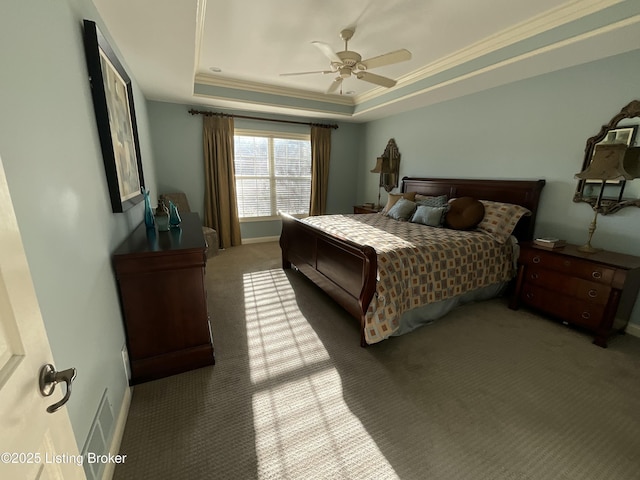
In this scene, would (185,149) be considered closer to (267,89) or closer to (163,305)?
(267,89)

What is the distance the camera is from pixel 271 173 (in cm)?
515

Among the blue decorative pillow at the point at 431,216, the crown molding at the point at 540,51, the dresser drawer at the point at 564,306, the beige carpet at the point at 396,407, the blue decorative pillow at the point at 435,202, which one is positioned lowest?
the beige carpet at the point at 396,407

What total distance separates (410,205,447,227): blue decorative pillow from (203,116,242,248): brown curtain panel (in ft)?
10.1

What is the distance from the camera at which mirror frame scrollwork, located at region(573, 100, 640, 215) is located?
7.73ft

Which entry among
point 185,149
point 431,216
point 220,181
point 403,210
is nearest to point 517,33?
point 431,216

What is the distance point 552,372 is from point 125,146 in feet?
11.4

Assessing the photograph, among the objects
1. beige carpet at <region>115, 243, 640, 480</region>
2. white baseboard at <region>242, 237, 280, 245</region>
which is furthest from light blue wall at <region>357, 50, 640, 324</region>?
white baseboard at <region>242, 237, 280, 245</region>

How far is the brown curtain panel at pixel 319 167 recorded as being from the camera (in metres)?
5.31

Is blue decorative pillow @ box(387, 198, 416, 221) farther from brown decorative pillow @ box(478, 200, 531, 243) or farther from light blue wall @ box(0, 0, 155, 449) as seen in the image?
light blue wall @ box(0, 0, 155, 449)

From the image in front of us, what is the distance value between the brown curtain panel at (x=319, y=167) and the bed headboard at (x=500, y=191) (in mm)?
2011

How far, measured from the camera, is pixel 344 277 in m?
2.49

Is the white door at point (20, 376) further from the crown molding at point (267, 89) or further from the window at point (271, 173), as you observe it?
the window at point (271, 173)

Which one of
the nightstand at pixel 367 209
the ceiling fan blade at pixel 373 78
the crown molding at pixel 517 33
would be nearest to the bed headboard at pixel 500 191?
the nightstand at pixel 367 209

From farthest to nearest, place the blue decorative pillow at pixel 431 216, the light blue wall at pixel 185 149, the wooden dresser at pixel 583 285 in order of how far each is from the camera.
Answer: the light blue wall at pixel 185 149 < the blue decorative pillow at pixel 431 216 < the wooden dresser at pixel 583 285
